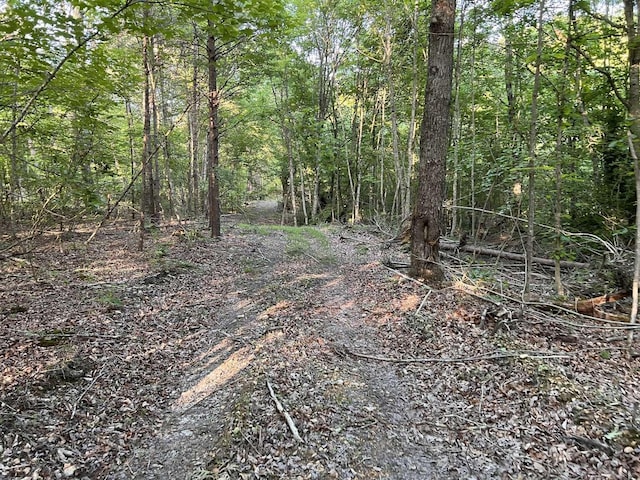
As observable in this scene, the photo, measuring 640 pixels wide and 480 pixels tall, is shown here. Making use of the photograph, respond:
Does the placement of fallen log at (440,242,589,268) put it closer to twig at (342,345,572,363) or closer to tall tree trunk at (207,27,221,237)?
twig at (342,345,572,363)

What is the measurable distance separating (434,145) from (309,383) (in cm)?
499

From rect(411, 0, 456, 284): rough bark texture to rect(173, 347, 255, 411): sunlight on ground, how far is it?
3946 mm

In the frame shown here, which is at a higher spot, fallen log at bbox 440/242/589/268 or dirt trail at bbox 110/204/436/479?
fallen log at bbox 440/242/589/268

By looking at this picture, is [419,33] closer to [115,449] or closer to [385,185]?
[385,185]

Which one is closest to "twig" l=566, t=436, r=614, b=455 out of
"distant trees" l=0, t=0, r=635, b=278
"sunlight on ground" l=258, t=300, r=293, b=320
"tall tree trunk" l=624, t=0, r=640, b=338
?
"tall tree trunk" l=624, t=0, r=640, b=338

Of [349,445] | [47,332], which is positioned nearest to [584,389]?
[349,445]

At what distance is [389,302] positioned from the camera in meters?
7.03

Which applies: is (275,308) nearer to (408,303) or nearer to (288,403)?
(408,303)

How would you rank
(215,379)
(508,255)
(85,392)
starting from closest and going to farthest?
(85,392), (215,379), (508,255)

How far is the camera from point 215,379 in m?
4.73

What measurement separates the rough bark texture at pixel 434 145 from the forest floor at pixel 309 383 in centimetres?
67

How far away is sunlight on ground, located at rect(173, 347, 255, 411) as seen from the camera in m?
4.30

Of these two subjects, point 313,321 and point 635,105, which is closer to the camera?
point 635,105

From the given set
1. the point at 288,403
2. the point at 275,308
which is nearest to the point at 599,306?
the point at 288,403
